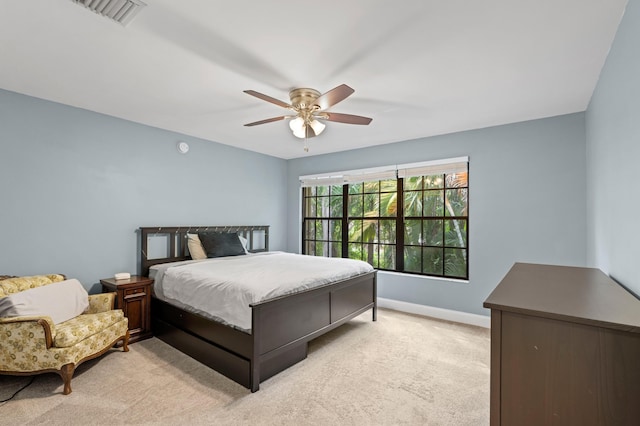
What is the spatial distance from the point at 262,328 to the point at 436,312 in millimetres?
2722

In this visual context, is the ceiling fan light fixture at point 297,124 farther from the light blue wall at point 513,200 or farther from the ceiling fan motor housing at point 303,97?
the light blue wall at point 513,200

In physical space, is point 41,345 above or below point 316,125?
below

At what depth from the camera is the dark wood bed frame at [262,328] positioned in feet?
7.98

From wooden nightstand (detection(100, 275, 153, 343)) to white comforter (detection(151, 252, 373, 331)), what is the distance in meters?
0.16

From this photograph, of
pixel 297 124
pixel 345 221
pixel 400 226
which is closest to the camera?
pixel 297 124

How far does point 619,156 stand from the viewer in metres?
1.87


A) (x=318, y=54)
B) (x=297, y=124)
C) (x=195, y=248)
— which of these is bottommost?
(x=195, y=248)

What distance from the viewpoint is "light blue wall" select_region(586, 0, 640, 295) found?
155cm

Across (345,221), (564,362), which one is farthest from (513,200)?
(564,362)

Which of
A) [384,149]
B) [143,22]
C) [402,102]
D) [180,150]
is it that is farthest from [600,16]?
[180,150]

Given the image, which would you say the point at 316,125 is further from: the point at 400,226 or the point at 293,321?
the point at 400,226

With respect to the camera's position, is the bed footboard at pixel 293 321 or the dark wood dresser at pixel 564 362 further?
the bed footboard at pixel 293 321

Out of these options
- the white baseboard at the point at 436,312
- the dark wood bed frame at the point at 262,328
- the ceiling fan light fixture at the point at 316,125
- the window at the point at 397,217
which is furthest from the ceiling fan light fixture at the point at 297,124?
the white baseboard at the point at 436,312

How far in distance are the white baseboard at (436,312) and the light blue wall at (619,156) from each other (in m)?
1.51
